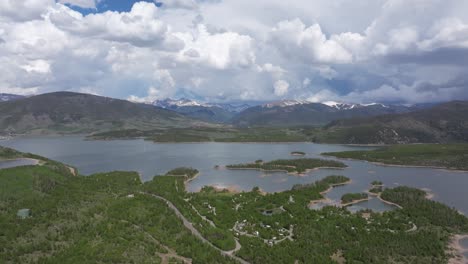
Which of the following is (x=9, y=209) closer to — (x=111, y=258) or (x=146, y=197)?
(x=146, y=197)

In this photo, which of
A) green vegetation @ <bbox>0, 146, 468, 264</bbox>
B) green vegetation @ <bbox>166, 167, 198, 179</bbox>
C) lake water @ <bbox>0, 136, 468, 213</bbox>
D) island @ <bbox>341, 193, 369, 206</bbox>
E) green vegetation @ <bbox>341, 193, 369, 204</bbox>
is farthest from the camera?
green vegetation @ <bbox>166, 167, 198, 179</bbox>

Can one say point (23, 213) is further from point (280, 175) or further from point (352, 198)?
point (280, 175)

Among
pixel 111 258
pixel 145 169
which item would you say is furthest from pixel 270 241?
pixel 145 169

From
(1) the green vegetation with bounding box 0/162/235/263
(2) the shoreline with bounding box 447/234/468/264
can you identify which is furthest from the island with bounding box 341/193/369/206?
(1) the green vegetation with bounding box 0/162/235/263

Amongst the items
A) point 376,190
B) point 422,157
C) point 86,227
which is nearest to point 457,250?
point 376,190

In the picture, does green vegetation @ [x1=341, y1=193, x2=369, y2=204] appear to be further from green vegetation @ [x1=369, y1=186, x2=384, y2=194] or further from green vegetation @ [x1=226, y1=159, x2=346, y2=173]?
green vegetation @ [x1=226, y1=159, x2=346, y2=173]

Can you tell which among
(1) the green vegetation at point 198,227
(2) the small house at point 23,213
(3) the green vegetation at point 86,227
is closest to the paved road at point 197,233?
(1) the green vegetation at point 198,227
